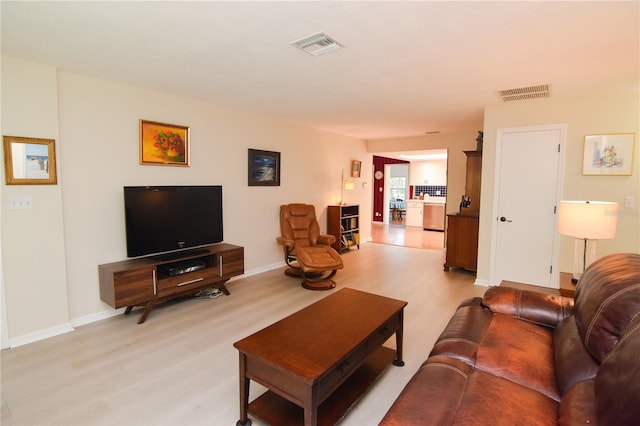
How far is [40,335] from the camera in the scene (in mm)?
2828

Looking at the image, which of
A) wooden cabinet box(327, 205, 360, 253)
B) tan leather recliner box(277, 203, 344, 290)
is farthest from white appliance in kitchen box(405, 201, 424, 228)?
tan leather recliner box(277, 203, 344, 290)

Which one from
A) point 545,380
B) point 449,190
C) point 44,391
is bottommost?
point 44,391

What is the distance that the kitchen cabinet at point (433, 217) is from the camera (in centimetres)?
907

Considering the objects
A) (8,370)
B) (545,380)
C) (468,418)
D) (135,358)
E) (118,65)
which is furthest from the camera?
(118,65)

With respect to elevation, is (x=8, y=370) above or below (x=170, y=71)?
below

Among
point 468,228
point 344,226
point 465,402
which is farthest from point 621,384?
point 344,226

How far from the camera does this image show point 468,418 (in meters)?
1.19

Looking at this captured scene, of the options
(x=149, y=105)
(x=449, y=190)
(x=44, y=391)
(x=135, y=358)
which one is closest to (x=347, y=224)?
(x=449, y=190)

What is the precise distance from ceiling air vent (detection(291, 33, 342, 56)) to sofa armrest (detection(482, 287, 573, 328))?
2.08 metres

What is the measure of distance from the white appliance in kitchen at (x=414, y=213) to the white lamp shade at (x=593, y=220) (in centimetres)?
721

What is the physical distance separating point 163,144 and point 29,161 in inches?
47.2

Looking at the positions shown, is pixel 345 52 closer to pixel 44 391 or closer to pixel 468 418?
pixel 468 418

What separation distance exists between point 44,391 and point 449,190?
628 cm

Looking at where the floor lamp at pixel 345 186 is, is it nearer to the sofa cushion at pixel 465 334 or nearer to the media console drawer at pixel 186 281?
the media console drawer at pixel 186 281
